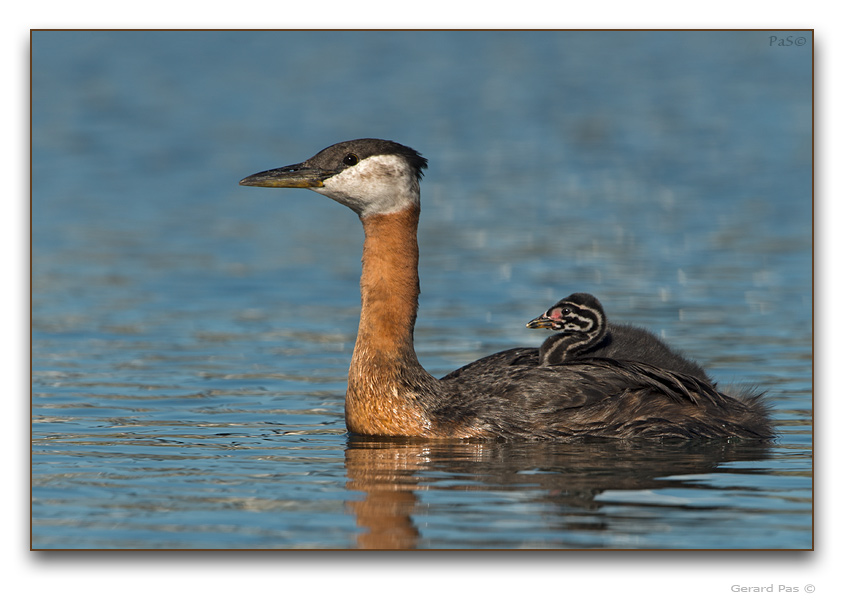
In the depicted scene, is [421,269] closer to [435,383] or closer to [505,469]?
[435,383]

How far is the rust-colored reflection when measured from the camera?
817 cm

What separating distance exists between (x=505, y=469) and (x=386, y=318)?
Result: 204 centimetres

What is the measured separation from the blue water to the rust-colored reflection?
0.03 meters

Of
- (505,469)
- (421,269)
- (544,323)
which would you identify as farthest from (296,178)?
(421,269)

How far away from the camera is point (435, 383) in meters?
10.8

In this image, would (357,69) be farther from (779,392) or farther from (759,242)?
(779,392)

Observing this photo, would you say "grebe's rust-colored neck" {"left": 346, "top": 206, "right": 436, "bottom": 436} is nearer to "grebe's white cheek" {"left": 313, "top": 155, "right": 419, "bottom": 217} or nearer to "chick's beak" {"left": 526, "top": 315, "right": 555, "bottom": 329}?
"grebe's white cheek" {"left": 313, "top": 155, "right": 419, "bottom": 217}

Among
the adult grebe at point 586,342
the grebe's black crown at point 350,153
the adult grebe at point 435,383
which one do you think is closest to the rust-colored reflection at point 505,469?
the adult grebe at point 435,383

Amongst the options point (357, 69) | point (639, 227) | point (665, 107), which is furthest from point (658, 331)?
point (665, 107)

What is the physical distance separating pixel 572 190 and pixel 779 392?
11663 mm

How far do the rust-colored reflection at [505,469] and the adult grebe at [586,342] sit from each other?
103cm

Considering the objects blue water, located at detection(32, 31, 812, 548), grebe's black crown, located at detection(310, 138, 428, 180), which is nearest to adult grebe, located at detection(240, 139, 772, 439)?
grebe's black crown, located at detection(310, 138, 428, 180)

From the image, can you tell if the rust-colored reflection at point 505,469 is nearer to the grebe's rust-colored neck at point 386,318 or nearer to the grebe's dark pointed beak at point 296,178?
the grebe's rust-colored neck at point 386,318

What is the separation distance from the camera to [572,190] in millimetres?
23156
